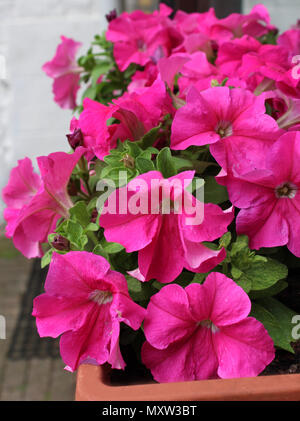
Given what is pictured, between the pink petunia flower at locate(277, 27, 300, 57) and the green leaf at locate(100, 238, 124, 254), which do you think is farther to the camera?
the pink petunia flower at locate(277, 27, 300, 57)

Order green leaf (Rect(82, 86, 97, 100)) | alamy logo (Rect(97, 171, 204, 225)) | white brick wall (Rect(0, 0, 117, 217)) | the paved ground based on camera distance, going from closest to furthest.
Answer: alamy logo (Rect(97, 171, 204, 225))
green leaf (Rect(82, 86, 97, 100))
the paved ground
white brick wall (Rect(0, 0, 117, 217))

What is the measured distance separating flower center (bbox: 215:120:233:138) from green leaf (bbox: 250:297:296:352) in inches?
8.0

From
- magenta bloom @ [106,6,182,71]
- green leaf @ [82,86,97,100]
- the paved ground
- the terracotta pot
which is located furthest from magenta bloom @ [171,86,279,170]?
the paved ground

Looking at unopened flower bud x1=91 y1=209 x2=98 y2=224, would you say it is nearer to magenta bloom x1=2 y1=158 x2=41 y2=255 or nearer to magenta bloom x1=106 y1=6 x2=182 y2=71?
magenta bloom x1=2 y1=158 x2=41 y2=255

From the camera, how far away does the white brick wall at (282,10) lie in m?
2.04

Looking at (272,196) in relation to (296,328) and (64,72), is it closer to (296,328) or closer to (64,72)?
(296,328)

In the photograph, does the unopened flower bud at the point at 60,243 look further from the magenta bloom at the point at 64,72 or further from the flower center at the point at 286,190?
the magenta bloom at the point at 64,72

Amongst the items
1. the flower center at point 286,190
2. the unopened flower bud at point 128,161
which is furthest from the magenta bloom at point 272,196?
the unopened flower bud at point 128,161

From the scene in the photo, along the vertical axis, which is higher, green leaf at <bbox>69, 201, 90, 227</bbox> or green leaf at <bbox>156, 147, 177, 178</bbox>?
green leaf at <bbox>156, 147, 177, 178</bbox>

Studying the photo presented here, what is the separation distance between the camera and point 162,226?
0.52 m

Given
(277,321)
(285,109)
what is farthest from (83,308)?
(285,109)

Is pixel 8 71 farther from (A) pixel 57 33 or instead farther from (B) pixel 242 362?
(B) pixel 242 362

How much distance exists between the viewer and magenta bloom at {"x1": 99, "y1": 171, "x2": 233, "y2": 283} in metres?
0.50

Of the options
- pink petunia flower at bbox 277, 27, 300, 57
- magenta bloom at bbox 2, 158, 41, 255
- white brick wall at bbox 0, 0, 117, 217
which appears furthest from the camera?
white brick wall at bbox 0, 0, 117, 217
